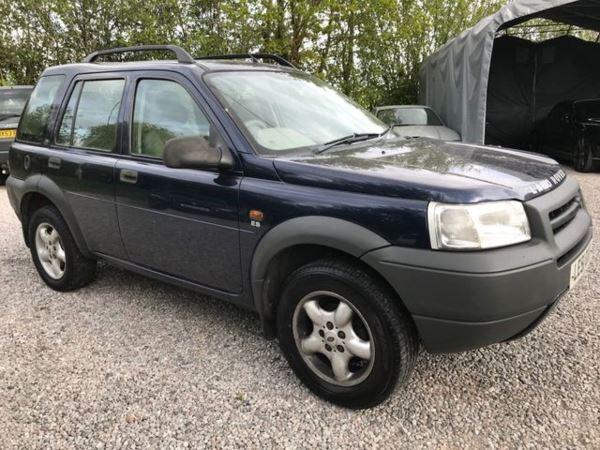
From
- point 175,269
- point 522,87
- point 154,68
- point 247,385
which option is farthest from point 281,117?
point 522,87

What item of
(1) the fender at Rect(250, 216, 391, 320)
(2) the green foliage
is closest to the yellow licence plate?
(2) the green foliage

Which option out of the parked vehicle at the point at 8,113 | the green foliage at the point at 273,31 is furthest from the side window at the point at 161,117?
the green foliage at the point at 273,31

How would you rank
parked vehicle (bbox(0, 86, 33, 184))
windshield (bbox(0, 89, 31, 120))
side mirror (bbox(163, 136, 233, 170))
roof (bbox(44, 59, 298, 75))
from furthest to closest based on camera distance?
windshield (bbox(0, 89, 31, 120)), parked vehicle (bbox(0, 86, 33, 184)), roof (bbox(44, 59, 298, 75)), side mirror (bbox(163, 136, 233, 170))

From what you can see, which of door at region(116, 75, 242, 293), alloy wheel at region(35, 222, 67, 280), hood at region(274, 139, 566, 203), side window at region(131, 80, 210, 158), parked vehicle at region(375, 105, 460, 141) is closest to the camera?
hood at region(274, 139, 566, 203)

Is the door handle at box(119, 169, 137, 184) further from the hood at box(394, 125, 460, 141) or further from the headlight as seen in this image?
the hood at box(394, 125, 460, 141)

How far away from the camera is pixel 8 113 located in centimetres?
960

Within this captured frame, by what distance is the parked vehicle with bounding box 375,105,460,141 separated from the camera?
10.1 metres

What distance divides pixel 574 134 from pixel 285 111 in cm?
906

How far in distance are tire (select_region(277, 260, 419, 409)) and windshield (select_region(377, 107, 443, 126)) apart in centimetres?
828

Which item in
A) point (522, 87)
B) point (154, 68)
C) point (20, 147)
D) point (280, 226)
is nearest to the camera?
point (280, 226)

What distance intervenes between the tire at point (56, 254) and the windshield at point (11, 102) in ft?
21.8

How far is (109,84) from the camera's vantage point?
353cm

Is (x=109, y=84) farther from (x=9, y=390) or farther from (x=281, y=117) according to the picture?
(x=9, y=390)

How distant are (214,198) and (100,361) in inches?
48.9
